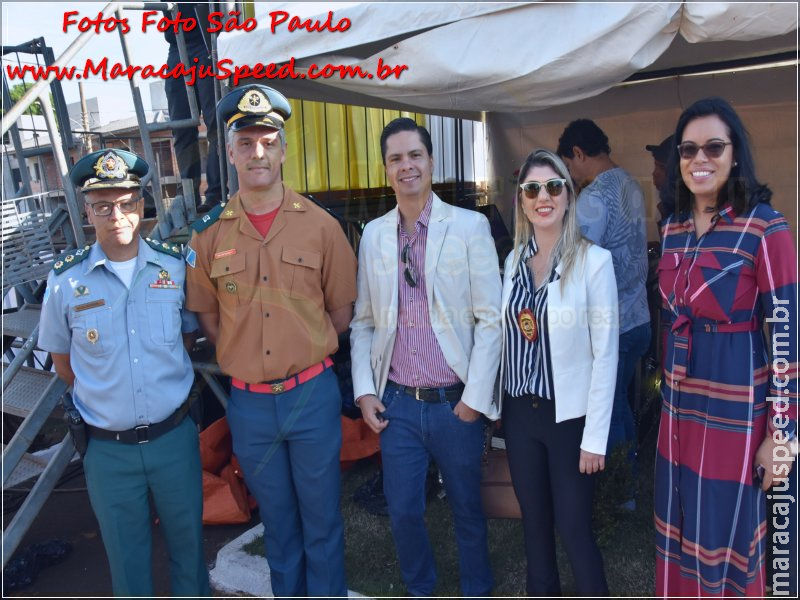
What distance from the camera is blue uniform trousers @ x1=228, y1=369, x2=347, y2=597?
2.42 meters

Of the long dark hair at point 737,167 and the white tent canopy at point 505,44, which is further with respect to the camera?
the white tent canopy at point 505,44

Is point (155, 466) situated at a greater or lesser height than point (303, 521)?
greater

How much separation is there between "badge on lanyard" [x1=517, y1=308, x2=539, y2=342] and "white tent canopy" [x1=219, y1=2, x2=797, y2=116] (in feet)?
3.27

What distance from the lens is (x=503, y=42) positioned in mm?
2451

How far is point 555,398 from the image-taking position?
7.00 feet

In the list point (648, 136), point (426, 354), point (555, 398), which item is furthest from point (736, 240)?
point (648, 136)

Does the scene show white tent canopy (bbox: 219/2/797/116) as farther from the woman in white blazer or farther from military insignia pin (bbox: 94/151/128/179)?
military insignia pin (bbox: 94/151/128/179)

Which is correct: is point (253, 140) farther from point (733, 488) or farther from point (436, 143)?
point (436, 143)

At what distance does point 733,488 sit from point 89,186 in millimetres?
2594

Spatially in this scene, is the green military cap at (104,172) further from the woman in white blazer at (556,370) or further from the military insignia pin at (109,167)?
the woman in white blazer at (556,370)

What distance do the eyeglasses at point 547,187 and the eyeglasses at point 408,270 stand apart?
55cm

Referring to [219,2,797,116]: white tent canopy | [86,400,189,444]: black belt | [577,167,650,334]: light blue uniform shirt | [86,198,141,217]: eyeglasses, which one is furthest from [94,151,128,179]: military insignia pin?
[577,167,650,334]: light blue uniform shirt

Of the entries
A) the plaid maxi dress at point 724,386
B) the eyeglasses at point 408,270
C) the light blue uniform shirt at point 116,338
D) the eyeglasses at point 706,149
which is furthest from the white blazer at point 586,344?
the light blue uniform shirt at point 116,338

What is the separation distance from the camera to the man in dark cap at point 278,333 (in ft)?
7.88
